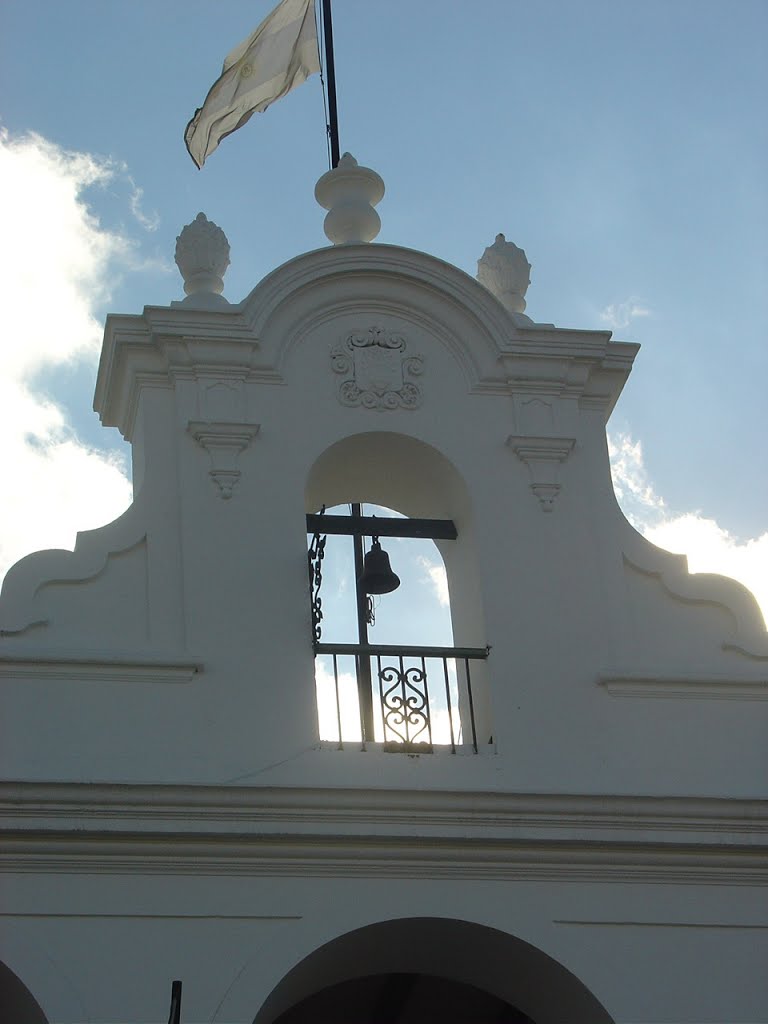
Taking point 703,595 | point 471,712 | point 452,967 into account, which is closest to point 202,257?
point 471,712

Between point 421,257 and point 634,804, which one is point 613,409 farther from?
point 634,804

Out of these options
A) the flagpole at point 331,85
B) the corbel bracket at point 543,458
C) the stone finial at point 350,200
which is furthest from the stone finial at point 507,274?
the flagpole at point 331,85

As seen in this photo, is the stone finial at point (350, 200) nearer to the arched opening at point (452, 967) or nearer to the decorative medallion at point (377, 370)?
the decorative medallion at point (377, 370)

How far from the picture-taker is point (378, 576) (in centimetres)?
1245

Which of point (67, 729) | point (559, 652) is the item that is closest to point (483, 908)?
point (559, 652)

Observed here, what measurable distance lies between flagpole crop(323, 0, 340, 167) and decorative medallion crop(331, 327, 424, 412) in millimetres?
2333

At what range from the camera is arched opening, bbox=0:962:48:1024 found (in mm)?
10352

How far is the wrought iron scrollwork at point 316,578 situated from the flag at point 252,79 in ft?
12.7

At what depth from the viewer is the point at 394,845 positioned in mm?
11086

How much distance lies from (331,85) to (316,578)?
4970 millimetres

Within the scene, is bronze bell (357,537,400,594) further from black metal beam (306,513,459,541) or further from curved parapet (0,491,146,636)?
curved parapet (0,491,146,636)

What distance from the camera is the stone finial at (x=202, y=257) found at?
43.5 ft

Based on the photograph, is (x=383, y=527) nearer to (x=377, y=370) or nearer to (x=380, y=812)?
(x=377, y=370)

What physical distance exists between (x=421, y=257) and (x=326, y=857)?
442cm
